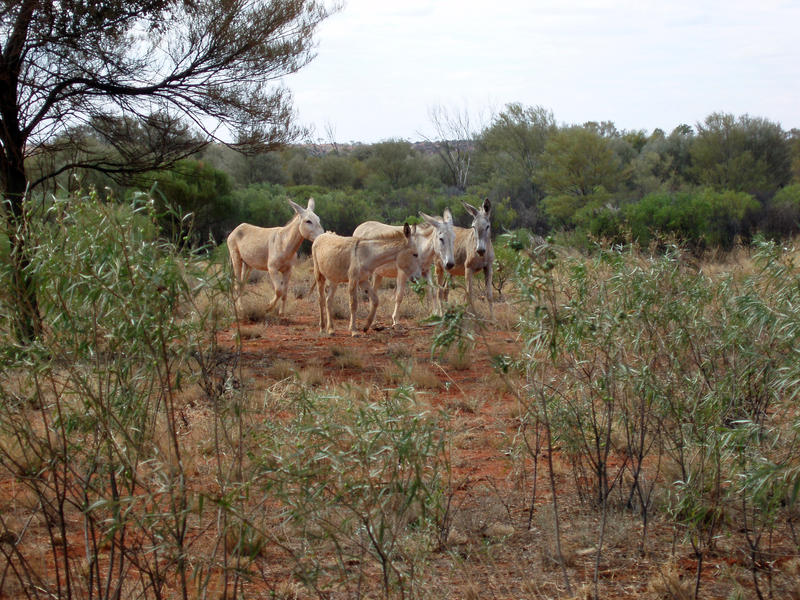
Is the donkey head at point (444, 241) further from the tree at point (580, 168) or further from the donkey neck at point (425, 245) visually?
the tree at point (580, 168)

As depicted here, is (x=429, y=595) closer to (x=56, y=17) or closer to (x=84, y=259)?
(x=84, y=259)

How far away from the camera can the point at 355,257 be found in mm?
13625

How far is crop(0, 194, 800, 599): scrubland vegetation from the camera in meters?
3.56

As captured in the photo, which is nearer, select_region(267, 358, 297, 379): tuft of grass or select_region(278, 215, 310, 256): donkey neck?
select_region(267, 358, 297, 379): tuft of grass

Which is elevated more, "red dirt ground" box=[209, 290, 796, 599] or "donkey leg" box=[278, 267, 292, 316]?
"donkey leg" box=[278, 267, 292, 316]

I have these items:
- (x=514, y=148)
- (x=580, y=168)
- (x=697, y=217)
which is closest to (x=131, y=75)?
(x=697, y=217)

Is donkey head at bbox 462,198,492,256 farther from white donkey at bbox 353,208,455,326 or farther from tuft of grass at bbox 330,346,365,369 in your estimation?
tuft of grass at bbox 330,346,365,369

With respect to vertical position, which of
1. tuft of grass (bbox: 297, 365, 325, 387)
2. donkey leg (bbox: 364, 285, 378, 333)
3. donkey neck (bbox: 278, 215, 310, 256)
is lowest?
tuft of grass (bbox: 297, 365, 325, 387)

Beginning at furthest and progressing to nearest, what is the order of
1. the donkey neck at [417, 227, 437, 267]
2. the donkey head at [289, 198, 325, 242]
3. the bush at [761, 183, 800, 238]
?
the bush at [761, 183, 800, 238] → the donkey head at [289, 198, 325, 242] → the donkey neck at [417, 227, 437, 267]

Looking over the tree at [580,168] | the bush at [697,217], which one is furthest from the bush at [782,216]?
the tree at [580,168]

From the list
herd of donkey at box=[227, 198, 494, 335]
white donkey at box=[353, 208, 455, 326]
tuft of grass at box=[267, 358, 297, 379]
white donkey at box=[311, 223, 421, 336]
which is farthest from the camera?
white donkey at box=[353, 208, 455, 326]

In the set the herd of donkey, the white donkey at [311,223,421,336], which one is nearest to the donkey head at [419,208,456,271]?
the herd of donkey

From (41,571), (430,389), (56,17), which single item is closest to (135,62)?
(56,17)

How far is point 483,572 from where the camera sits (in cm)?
484
